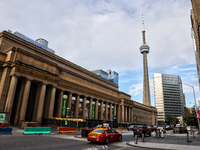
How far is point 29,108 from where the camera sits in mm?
40938

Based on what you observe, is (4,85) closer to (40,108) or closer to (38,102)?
(38,102)

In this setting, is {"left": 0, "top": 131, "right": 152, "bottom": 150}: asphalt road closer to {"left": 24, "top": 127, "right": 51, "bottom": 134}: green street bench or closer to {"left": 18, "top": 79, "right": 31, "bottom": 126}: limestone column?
{"left": 24, "top": 127, "right": 51, "bottom": 134}: green street bench

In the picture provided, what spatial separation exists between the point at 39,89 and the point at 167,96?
6443 inches

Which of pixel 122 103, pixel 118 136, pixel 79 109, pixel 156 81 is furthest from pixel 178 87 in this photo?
pixel 118 136

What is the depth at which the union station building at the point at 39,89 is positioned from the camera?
33.7 meters

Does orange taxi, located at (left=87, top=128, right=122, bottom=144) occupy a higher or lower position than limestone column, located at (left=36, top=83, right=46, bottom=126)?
lower

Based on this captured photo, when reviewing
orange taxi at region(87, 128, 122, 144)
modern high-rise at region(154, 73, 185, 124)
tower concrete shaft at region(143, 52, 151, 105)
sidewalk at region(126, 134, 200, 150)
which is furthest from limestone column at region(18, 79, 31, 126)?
modern high-rise at region(154, 73, 185, 124)

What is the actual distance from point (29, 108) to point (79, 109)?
60.5 ft

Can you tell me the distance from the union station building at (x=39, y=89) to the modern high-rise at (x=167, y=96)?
390 ft

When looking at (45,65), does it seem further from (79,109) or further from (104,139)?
(104,139)

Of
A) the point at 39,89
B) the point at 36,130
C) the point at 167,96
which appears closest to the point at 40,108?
the point at 39,89

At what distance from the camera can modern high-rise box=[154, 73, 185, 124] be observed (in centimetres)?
17112

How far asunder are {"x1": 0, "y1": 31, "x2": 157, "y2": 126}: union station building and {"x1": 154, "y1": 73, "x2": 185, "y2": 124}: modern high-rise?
118823mm

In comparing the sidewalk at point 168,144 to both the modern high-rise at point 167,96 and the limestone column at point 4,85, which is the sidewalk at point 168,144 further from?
the modern high-rise at point 167,96
